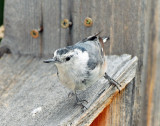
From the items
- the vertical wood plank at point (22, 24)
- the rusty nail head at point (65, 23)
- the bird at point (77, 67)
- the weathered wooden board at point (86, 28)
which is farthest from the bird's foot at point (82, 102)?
the vertical wood plank at point (22, 24)

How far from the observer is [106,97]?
2072 mm

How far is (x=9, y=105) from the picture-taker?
2098mm

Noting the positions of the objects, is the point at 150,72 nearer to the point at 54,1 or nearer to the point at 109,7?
the point at 109,7

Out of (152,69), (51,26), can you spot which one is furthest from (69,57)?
(152,69)

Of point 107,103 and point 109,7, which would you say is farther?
point 109,7

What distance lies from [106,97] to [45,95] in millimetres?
370

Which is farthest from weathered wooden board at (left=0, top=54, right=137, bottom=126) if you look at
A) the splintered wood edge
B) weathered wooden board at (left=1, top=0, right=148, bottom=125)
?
weathered wooden board at (left=1, top=0, right=148, bottom=125)

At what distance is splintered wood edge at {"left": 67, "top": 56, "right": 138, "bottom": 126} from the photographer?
1.87 m

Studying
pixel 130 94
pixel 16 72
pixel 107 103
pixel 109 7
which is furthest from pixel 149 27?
pixel 16 72

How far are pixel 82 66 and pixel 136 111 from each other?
1.99 ft

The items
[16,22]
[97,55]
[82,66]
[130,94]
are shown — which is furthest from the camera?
[16,22]

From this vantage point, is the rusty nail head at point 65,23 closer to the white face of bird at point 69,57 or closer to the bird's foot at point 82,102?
the white face of bird at point 69,57

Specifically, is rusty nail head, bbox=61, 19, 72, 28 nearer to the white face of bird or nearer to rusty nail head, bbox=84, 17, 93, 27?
rusty nail head, bbox=84, 17, 93, 27

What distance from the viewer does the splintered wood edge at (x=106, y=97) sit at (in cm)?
187
